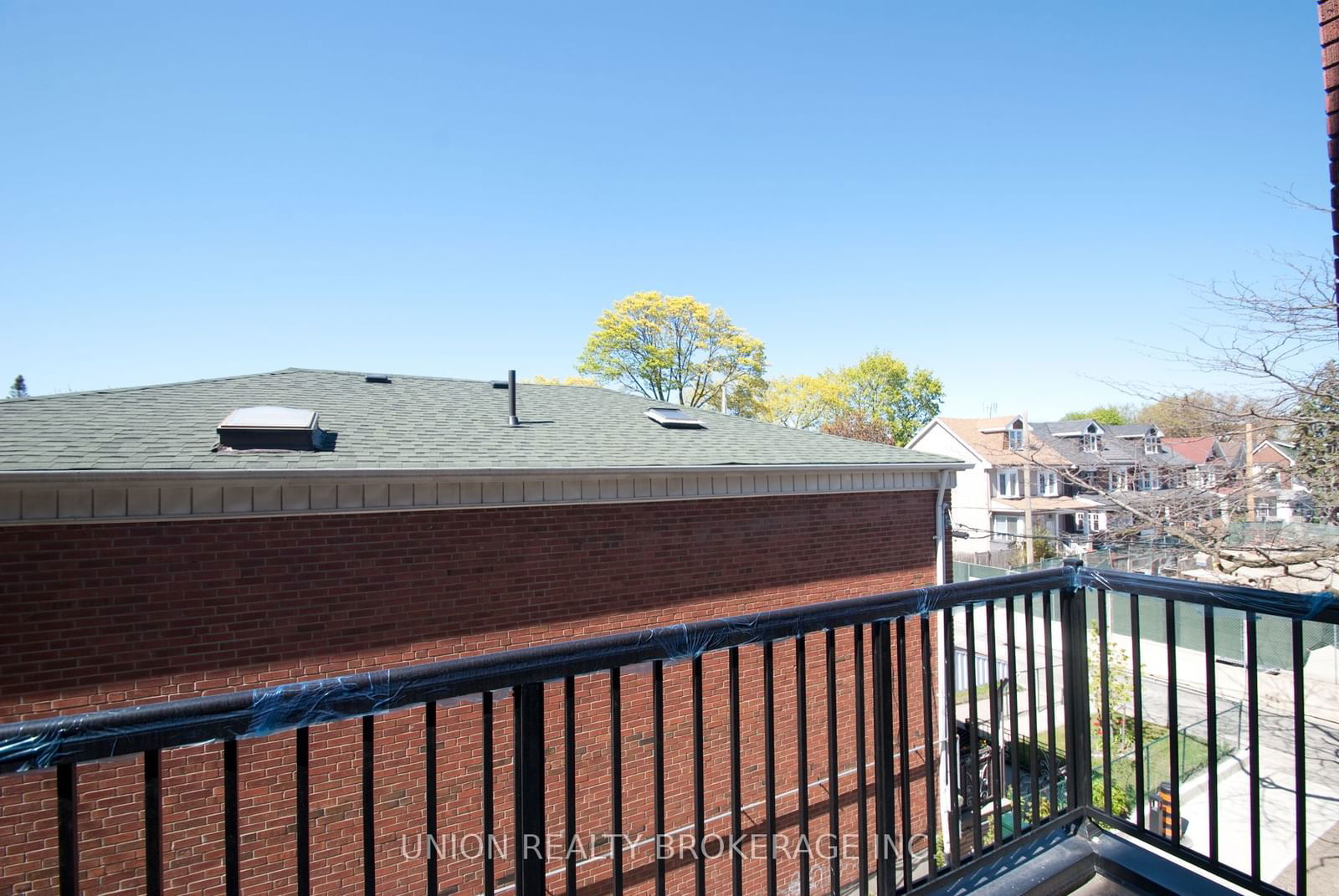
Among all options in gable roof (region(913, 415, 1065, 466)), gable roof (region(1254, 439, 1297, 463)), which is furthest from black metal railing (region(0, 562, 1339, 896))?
gable roof (region(913, 415, 1065, 466))

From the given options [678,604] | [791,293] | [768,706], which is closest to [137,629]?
[678,604]

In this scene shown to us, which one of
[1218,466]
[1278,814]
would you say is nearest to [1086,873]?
[1218,466]

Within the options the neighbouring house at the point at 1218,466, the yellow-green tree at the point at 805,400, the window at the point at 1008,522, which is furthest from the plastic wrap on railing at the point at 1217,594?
the yellow-green tree at the point at 805,400

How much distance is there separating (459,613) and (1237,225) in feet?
31.7

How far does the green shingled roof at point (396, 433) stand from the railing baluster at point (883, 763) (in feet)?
14.2

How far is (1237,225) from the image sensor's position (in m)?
7.62

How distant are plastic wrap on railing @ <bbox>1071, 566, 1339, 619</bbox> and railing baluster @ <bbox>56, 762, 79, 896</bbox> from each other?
7.58ft

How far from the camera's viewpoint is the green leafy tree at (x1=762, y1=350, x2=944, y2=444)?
32969mm

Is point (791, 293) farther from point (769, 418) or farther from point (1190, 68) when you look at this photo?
point (1190, 68)

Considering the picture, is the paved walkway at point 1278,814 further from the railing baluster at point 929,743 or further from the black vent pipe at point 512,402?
the black vent pipe at point 512,402

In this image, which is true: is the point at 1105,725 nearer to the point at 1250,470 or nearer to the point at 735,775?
the point at 735,775

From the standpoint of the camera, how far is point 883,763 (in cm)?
164

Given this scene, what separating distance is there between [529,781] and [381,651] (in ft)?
15.0

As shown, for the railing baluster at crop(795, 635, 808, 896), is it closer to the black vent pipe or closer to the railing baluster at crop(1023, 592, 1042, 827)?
the railing baluster at crop(1023, 592, 1042, 827)
